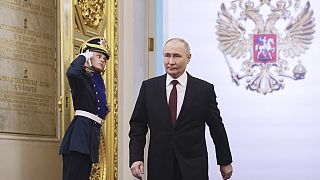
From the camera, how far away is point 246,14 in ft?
29.1

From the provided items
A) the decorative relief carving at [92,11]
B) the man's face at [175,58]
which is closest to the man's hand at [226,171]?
the man's face at [175,58]

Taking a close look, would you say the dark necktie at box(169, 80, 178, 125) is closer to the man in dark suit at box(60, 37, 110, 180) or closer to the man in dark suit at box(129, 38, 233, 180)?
the man in dark suit at box(129, 38, 233, 180)

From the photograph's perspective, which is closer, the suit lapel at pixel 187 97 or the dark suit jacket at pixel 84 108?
the suit lapel at pixel 187 97

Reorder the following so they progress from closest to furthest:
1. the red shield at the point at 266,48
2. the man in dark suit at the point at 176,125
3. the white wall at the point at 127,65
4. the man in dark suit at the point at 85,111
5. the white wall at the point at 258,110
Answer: the man in dark suit at the point at 176,125
the man in dark suit at the point at 85,111
the white wall at the point at 127,65
the white wall at the point at 258,110
the red shield at the point at 266,48

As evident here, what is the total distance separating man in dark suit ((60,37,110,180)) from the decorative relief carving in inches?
42.1

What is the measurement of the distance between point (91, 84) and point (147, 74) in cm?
248

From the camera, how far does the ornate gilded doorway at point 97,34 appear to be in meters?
5.80

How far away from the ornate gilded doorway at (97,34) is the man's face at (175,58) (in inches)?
45.5

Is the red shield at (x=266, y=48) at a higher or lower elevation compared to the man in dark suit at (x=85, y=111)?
higher

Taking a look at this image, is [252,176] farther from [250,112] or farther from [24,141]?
[24,141]

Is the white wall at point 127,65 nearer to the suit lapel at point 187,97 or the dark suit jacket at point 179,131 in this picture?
the dark suit jacket at point 179,131

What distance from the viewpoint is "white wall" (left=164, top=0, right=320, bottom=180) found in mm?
8461

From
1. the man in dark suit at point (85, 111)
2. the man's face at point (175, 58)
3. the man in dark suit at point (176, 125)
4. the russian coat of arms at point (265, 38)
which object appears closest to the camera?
the man in dark suit at point (176, 125)

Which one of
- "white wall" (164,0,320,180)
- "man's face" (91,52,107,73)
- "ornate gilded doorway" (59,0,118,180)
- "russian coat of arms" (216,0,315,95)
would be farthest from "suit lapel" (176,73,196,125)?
A: "russian coat of arms" (216,0,315,95)
